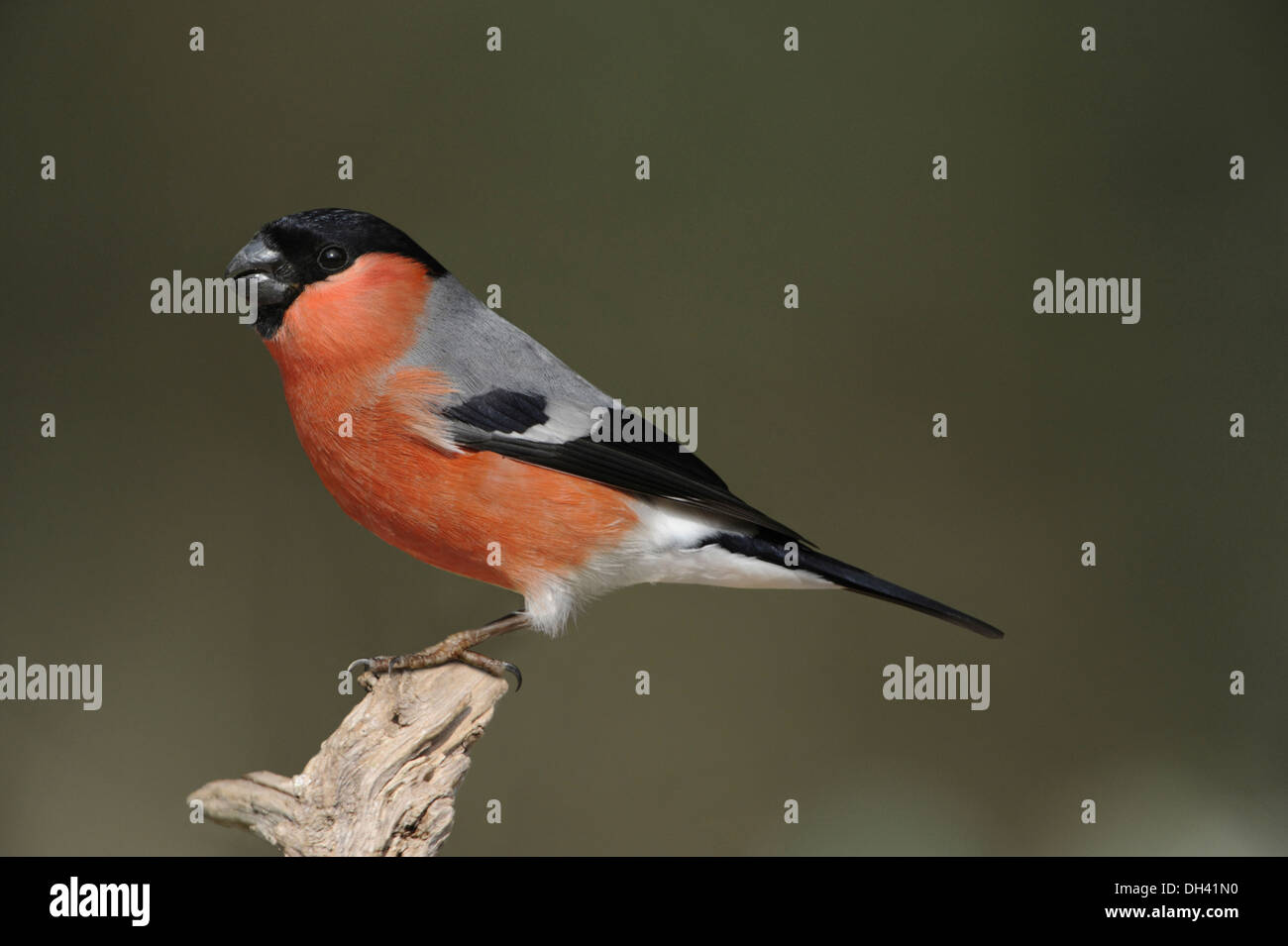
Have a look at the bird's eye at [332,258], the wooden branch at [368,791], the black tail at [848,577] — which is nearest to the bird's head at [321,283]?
the bird's eye at [332,258]

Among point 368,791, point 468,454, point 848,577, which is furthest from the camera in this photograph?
point 848,577

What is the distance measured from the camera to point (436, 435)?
1.97 meters

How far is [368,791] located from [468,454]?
0.58m

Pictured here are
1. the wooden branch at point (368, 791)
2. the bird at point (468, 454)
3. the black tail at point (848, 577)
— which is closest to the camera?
the wooden branch at point (368, 791)

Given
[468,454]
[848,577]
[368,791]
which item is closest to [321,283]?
[468,454]

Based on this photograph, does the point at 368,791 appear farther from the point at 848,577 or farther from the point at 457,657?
the point at 848,577

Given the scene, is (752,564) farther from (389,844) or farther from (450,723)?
(389,844)

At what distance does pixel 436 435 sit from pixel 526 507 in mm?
197

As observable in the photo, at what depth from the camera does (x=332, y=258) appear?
79.1 inches

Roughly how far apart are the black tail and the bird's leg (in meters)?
0.44

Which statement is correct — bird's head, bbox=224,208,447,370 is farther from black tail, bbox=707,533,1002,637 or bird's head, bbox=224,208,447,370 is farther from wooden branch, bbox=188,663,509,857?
black tail, bbox=707,533,1002,637

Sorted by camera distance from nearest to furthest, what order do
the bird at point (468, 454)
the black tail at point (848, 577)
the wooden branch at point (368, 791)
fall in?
the wooden branch at point (368, 791) → the bird at point (468, 454) → the black tail at point (848, 577)

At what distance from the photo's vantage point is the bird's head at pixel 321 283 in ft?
6.50

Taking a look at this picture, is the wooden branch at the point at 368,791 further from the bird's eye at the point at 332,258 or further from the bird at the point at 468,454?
the bird's eye at the point at 332,258
